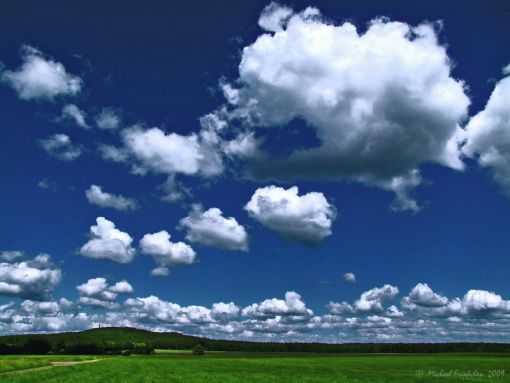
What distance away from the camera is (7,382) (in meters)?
43.5

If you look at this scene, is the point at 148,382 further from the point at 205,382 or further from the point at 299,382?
the point at 299,382

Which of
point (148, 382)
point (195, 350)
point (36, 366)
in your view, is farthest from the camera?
point (195, 350)

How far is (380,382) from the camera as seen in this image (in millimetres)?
51500

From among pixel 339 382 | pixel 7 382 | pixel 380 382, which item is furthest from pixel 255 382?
pixel 7 382

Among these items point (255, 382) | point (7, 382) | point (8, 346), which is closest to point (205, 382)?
point (255, 382)

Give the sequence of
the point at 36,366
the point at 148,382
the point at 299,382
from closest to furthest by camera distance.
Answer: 1. the point at 148,382
2. the point at 299,382
3. the point at 36,366

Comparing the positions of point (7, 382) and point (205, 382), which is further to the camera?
point (205, 382)

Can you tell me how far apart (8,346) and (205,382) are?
176029 millimetres

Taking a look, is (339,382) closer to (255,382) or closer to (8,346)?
(255,382)

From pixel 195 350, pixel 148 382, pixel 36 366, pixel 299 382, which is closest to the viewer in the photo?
pixel 148 382

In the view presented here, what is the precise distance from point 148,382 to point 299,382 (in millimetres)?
15053

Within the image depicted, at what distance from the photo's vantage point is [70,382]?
46562mm

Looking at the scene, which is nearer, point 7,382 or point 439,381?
point 7,382

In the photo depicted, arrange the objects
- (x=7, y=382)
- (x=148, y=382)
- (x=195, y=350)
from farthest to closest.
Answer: (x=195, y=350) < (x=148, y=382) < (x=7, y=382)
